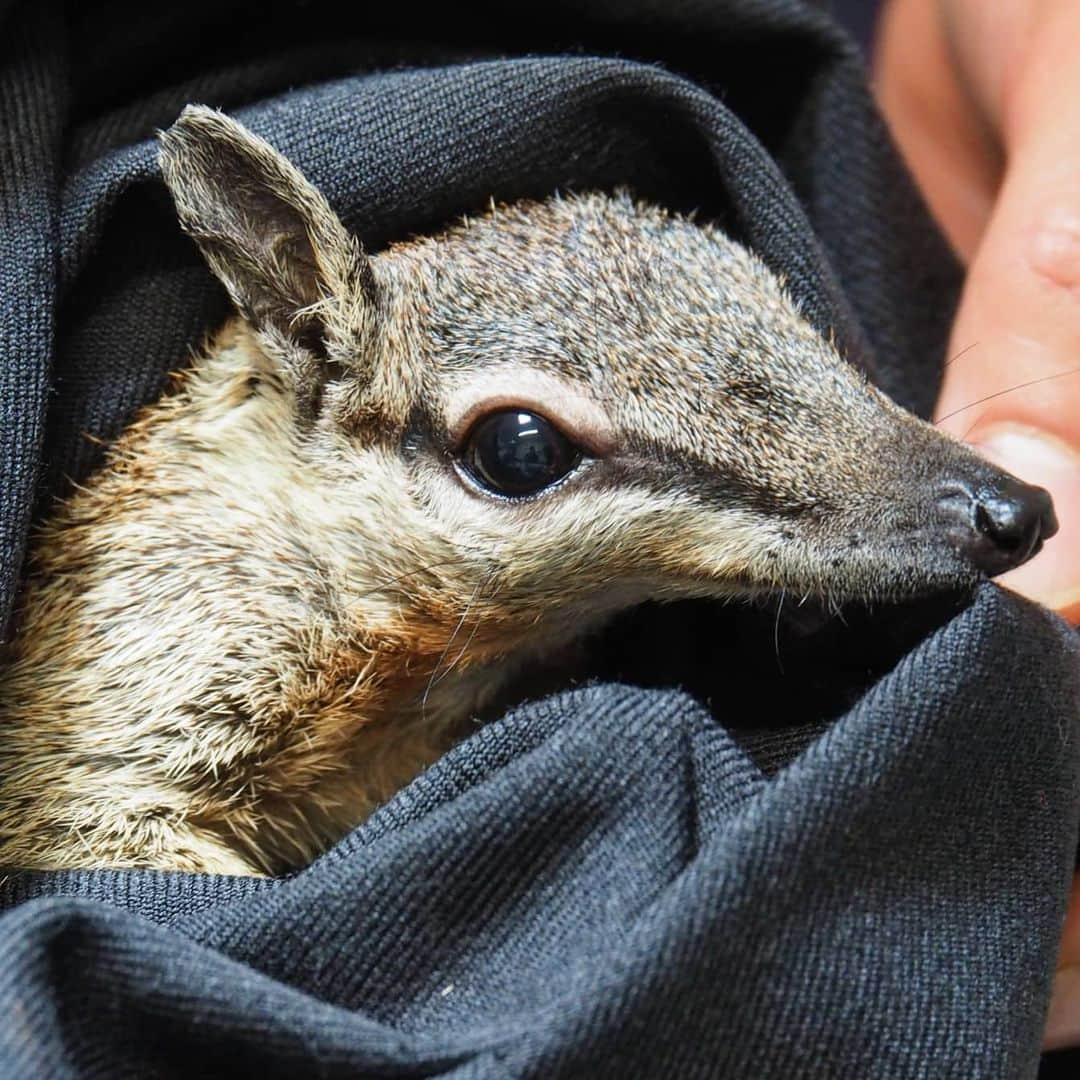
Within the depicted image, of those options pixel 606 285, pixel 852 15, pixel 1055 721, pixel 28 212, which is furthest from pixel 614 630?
pixel 852 15

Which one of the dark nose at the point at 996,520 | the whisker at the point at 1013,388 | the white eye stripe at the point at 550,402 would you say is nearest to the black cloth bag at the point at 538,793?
the dark nose at the point at 996,520

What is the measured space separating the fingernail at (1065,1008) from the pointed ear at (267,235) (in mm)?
1187

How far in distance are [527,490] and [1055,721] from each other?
0.62 metres

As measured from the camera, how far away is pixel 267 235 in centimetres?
151

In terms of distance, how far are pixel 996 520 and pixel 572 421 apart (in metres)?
0.47

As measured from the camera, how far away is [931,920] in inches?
45.1

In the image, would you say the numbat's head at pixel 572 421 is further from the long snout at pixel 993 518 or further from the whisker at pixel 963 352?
the whisker at pixel 963 352

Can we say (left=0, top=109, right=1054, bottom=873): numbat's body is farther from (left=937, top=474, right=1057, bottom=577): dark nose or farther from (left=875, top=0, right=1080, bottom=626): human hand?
(left=875, top=0, right=1080, bottom=626): human hand

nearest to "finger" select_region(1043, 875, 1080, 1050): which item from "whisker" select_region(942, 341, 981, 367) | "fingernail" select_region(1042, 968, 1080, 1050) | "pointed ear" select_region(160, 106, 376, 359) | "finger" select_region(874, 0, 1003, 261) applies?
"fingernail" select_region(1042, 968, 1080, 1050)

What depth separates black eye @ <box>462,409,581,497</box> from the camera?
1.39 meters

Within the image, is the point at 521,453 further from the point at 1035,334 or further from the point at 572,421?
the point at 1035,334

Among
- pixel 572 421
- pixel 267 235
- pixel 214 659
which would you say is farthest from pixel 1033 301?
pixel 214 659

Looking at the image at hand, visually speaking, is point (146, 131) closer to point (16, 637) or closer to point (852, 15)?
point (16, 637)

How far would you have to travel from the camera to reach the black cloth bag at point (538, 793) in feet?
3.34
